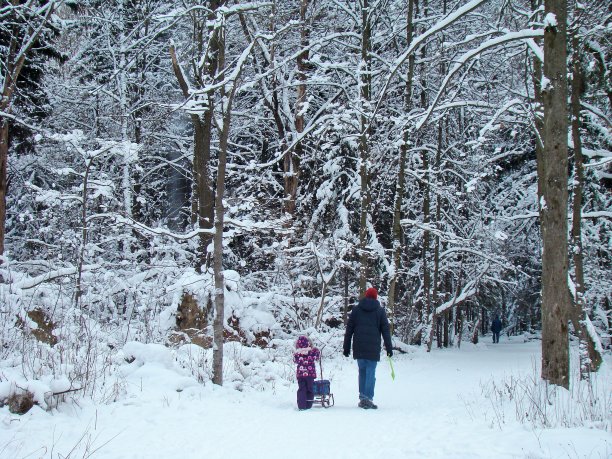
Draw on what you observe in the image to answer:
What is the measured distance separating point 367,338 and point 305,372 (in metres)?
1.23

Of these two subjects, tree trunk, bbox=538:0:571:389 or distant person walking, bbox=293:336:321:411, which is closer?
tree trunk, bbox=538:0:571:389

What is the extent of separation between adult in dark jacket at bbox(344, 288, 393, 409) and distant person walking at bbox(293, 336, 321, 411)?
69 cm

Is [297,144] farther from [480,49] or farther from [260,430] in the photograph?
[260,430]

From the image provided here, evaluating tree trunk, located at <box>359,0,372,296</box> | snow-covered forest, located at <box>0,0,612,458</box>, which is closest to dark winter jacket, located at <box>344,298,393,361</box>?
snow-covered forest, located at <box>0,0,612,458</box>

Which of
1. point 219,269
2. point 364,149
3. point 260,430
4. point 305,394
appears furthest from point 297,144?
point 260,430

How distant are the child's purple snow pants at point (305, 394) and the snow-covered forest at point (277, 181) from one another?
1.38 meters

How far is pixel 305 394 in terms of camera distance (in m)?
7.73

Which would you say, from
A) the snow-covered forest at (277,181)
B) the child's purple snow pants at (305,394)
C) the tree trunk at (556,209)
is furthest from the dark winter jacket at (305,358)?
the tree trunk at (556,209)

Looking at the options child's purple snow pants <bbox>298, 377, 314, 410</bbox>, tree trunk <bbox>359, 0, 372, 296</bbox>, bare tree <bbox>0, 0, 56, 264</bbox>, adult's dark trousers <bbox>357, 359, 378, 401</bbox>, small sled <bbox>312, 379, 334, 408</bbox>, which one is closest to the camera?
child's purple snow pants <bbox>298, 377, 314, 410</bbox>

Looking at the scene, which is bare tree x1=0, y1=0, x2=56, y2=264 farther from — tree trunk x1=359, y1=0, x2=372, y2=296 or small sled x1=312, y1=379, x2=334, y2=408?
small sled x1=312, y1=379, x2=334, y2=408

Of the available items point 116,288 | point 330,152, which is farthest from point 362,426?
point 330,152

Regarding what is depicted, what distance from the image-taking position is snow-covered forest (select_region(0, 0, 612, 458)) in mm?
7047

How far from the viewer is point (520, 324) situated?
162 feet

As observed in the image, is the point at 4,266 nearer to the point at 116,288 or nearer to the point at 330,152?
the point at 116,288
